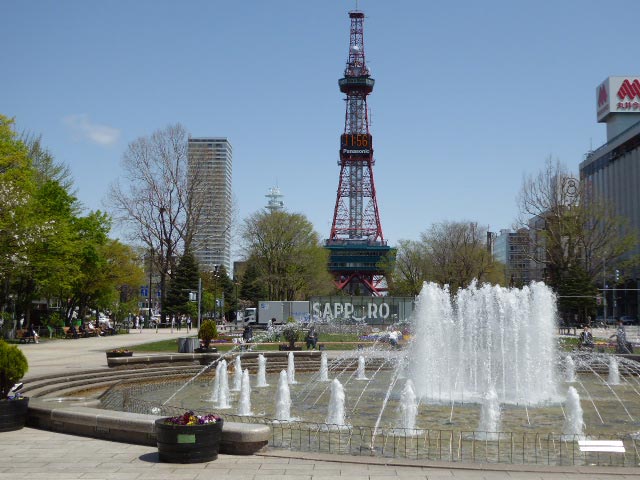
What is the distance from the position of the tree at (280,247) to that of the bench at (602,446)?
60107mm

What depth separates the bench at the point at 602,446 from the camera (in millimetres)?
10438

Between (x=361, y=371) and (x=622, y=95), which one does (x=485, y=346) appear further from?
(x=622, y=95)

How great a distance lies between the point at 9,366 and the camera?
Result: 13055 millimetres

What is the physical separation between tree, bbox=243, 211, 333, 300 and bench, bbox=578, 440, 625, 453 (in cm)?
6011

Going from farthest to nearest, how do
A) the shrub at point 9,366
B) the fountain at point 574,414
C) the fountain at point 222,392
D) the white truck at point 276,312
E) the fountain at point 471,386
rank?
the white truck at point 276,312 → the fountain at point 222,392 → the fountain at point 471,386 → the fountain at point 574,414 → the shrub at point 9,366

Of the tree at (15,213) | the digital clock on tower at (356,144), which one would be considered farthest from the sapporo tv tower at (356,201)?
the tree at (15,213)

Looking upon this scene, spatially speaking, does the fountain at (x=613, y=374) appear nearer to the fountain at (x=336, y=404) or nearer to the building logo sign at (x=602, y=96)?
the fountain at (x=336, y=404)

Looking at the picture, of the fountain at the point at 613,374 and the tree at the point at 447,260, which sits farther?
the tree at the point at 447,260

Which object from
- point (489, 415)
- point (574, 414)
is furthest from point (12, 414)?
point (574, 414)

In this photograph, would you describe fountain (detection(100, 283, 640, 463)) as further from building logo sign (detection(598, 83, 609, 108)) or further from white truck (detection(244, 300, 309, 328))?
building logo sign (detection(598, 83, 609, 108))

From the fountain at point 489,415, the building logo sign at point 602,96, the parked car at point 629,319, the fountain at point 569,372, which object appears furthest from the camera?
the building logo sign at point 602,96

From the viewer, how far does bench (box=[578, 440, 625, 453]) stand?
1044 cm

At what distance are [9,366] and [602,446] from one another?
416 inches

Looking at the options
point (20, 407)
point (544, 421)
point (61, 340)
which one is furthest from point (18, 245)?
point (544, 421)
